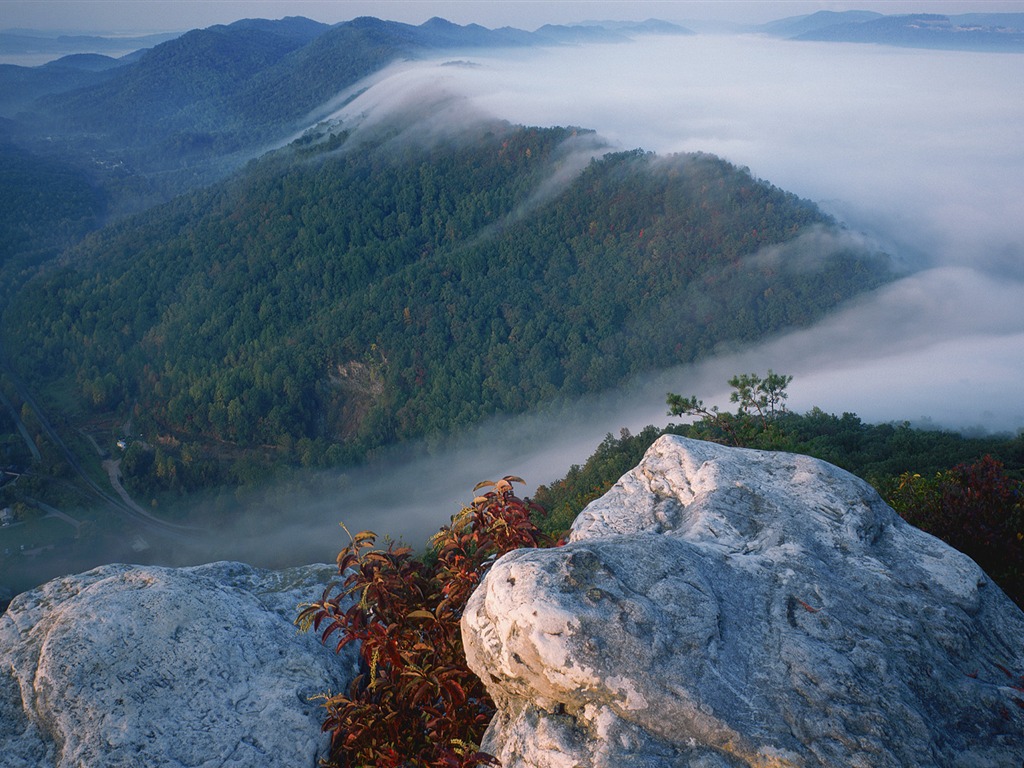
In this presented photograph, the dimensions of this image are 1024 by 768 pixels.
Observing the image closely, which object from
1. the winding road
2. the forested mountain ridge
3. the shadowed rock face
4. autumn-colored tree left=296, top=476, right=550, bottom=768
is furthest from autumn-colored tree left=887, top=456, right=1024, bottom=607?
the forested mountain ridge

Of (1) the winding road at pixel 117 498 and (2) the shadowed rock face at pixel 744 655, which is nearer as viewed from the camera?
(2) the shadowed rock face at pixel 744 655

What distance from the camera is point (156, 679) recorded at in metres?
6.05

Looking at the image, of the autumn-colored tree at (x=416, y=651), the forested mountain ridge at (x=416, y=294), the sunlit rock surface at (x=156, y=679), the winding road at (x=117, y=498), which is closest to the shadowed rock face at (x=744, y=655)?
the autumn-colored tree at (x=416, y=651)

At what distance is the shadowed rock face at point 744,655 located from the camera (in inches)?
184

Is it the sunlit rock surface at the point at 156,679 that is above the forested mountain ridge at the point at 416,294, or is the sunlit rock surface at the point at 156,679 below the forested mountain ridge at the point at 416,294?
above

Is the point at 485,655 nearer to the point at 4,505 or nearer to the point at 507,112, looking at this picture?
the point at 4,505

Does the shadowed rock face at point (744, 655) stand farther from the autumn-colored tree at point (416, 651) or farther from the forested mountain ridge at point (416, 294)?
the forested mountain ridge at point (416, 294)

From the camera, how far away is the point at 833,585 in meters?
5.90

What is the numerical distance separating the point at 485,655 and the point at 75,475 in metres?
83.5

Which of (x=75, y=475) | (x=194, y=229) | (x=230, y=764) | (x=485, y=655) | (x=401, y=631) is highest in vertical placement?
(x=485, y=655)

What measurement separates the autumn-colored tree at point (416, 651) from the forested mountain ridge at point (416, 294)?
234 ft

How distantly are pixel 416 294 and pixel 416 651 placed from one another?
92.1m


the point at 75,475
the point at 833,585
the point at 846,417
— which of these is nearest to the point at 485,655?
the point at 833,585

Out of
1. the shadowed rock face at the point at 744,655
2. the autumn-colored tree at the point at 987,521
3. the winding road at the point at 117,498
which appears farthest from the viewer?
the winding road at the point at 117,498
